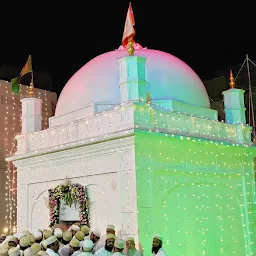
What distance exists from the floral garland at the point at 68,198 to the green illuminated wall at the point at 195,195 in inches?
83.8

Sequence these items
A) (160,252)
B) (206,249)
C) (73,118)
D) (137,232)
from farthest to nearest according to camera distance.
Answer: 1. (73,118)
2. (206,249)
3. (137,232)
4. (160,252)

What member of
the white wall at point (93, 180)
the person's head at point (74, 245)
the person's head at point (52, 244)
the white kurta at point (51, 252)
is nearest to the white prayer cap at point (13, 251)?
the person's head at point (52, 244)

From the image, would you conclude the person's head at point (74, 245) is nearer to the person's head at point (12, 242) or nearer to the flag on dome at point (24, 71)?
the person's head at point (12, 242)

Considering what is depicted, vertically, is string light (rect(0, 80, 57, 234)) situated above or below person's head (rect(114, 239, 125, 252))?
above

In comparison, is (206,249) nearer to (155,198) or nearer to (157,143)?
(155,198)

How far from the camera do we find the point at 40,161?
14367 mm

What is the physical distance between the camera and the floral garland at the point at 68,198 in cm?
1259

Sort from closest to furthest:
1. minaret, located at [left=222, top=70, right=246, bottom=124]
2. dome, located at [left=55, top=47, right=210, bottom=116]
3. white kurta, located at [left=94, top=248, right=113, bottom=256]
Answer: white kurta, located at [left=94, top=248, right=113, bottom=256], dome, located at [left=55, top=47, right=210, bottom=116], minaret, located at [left=222, top=70, right=246, bottom=124]

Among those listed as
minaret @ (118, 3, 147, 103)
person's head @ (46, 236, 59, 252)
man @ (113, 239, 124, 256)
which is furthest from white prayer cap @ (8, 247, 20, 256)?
minaret @ (118, 3, 147, 103)

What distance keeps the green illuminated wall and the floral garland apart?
2129 millimetres

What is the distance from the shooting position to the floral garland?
41.3 feet

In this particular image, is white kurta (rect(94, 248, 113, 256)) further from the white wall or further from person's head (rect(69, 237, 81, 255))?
the white wall

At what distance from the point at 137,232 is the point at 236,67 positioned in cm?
1175

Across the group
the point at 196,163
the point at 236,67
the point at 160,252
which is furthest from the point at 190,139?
the point at 236,67
